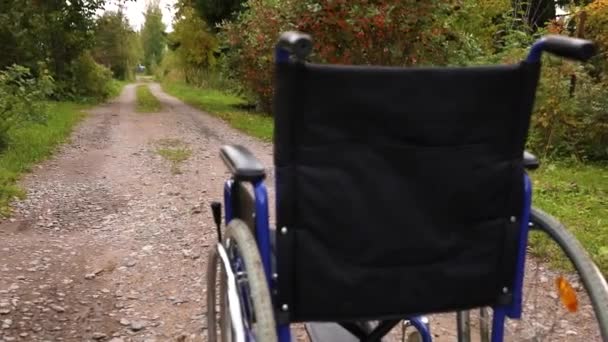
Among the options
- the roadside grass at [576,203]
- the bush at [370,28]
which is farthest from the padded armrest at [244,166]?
the bush at [370,28]

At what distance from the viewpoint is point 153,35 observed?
70250 millimetres

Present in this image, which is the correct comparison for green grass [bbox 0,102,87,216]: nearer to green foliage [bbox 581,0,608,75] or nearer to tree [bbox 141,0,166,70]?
green foliage [bbox 581,0,608,75]

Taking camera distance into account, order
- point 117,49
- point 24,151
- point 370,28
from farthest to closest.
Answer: point 117,49, point 370,28, point 24,151

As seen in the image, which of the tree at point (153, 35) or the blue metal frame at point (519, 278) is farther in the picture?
the tree at point (153, 35)

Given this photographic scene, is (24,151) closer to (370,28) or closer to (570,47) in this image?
(370,28)

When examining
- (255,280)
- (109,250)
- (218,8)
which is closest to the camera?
(255,280)

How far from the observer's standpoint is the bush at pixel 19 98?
284 inches

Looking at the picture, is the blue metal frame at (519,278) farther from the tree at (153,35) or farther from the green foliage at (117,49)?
the tree at (153,35)

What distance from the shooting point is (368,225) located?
1600 millimetres

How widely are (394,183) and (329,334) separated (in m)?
1.10

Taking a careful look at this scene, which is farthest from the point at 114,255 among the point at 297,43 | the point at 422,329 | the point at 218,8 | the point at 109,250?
the point at 218,8

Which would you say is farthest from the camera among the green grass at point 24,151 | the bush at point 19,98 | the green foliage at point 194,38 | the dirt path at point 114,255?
the green foliage at point 194,38

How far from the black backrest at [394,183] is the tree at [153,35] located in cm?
5265

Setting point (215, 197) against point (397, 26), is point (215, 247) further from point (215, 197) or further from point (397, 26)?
point (397, 26)
